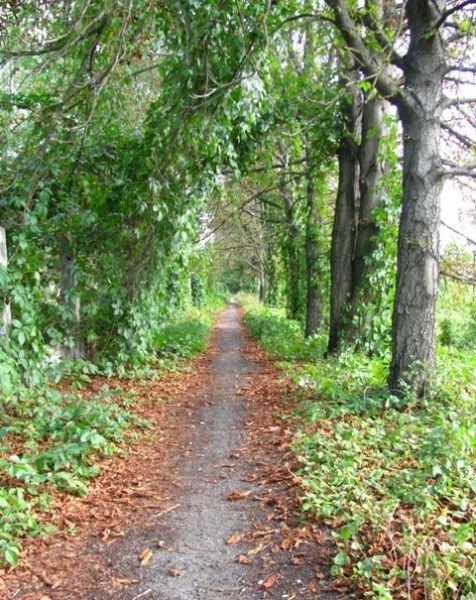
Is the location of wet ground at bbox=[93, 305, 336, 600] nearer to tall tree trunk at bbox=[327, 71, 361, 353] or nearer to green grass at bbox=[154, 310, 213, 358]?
tall tree trunk at bbox=[327, 71, 361, 353]

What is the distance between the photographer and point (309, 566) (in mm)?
2893

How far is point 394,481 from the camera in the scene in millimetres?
3588

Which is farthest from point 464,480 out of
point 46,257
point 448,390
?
point 46,257

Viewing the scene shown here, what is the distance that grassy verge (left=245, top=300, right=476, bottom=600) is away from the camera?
258 centimetres

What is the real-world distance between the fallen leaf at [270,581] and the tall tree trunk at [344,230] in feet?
19.6

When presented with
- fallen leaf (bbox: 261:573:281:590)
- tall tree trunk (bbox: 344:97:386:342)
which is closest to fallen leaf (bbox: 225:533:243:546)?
fallen leaf (bbox: 261:573:281:590)

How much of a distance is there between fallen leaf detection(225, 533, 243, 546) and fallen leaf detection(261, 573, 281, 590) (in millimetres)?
456

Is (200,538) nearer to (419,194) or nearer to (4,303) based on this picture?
(4,303)

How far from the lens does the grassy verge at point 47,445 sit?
11.0ft

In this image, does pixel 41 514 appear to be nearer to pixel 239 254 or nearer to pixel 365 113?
pixel 365 113

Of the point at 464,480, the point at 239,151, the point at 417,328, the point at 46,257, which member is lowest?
the point at 464,480

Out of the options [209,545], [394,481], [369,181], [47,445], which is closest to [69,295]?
[47,445]

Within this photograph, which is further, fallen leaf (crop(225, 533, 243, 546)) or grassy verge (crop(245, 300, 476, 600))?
fallen leaf (crop(225, 533, 243, 546))

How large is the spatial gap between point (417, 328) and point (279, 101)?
501cm
